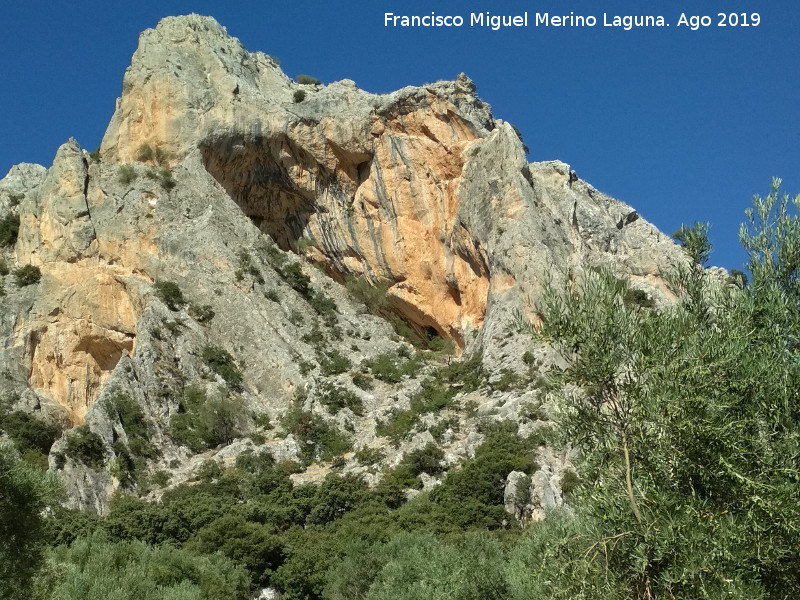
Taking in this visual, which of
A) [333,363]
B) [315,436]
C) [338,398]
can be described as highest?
[333,363]

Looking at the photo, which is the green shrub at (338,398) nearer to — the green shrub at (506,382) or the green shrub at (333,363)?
the green shrub at (333,363)

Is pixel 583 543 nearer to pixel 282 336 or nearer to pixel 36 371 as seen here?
pixel 282 336

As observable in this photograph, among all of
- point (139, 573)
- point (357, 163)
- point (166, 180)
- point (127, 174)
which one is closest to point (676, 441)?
point (139, 573)

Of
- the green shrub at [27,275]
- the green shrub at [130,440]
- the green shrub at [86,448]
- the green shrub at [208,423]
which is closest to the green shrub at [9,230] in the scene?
the green shrub at [27,275]

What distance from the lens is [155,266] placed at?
4934 centimetres

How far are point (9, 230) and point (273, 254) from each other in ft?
50.2

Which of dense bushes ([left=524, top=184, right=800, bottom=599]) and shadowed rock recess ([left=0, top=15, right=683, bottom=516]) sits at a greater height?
shadowed rock recess ([left=0, top=15, right=683, bottom=516])

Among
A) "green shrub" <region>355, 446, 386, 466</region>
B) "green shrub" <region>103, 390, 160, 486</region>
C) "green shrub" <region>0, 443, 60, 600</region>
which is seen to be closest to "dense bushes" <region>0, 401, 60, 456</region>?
"green shrub" <region>103, 390, 160, 486</region>

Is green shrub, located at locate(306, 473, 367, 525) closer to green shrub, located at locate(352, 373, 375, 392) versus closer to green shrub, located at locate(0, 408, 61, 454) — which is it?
green shrub, located at locate(352, 373, 375, 392)

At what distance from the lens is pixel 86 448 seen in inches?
1508

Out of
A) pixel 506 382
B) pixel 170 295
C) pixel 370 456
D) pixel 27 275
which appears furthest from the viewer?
pixel 27 275

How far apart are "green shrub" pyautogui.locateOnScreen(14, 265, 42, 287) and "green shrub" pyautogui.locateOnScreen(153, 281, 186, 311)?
679 cm

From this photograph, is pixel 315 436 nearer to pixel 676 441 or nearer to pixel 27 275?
pixel 27 275

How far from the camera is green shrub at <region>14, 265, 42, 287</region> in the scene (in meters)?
49.0
